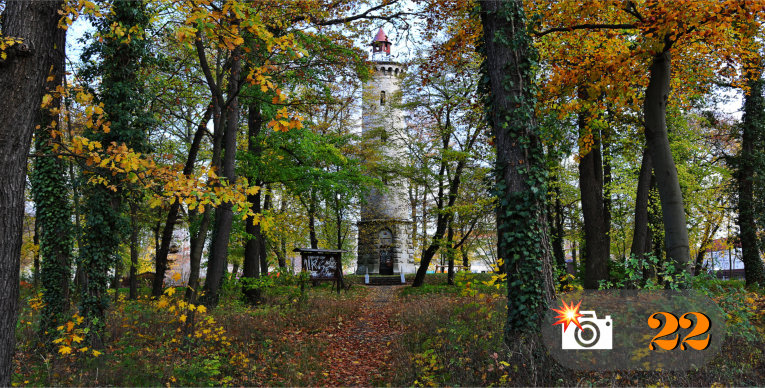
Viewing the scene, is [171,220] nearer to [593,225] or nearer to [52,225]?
[52,225]

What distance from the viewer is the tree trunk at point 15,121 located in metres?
3.72

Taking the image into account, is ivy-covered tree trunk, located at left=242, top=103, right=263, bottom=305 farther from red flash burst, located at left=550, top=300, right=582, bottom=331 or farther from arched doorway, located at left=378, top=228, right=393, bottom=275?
arched doorway, located at left=378, top=228, right=393, bottom=275

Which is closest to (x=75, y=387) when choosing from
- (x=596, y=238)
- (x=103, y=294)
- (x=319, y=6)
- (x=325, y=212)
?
(x=103, y=294)

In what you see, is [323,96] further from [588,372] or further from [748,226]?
[748,226]

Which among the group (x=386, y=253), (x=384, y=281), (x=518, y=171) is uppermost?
(x=518, y=171)

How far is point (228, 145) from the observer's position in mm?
11172

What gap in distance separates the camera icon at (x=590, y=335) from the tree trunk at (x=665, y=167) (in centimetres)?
236

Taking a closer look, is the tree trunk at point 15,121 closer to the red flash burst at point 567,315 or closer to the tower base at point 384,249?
the red flash burst at point 567,315

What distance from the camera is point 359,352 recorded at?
27.2 ft

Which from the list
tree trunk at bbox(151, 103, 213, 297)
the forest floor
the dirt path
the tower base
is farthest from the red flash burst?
the tower base

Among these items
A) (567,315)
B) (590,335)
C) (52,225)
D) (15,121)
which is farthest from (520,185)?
(52,225)

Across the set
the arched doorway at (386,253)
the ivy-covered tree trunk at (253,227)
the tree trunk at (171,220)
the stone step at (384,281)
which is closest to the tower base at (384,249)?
the arched doorway at (386,253)

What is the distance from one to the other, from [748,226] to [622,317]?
13211 millimetres

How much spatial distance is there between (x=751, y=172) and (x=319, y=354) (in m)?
16.3
